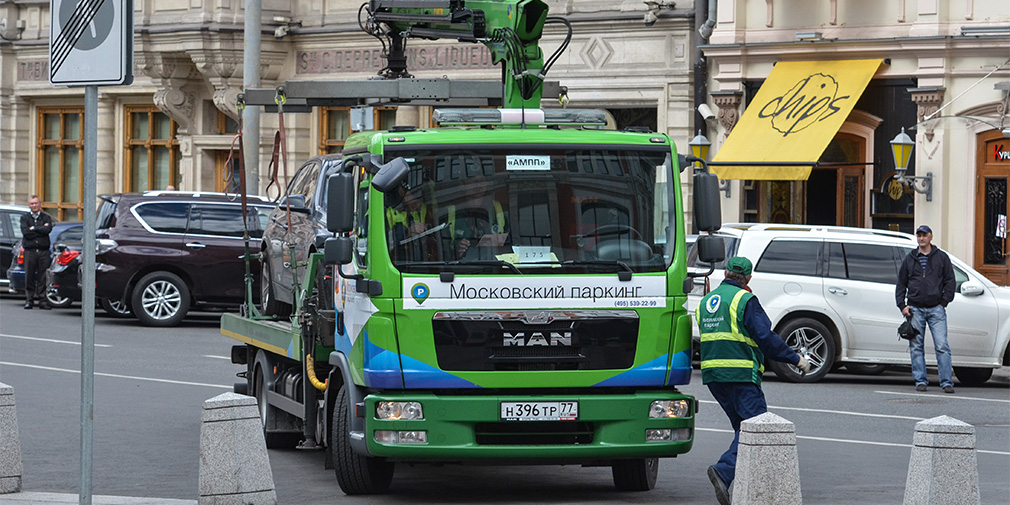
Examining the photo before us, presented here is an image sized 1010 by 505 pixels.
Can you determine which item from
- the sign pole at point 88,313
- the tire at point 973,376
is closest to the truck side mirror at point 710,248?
the sign pole at point 88,313

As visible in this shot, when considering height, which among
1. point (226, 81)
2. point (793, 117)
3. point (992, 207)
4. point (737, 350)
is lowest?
point (737, 350)

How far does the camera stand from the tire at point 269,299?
14.2 metres

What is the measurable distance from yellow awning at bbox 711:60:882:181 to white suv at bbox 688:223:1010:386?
22.7 ft

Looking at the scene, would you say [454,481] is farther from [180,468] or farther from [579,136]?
[579,136]

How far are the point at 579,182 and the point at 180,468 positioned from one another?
3.75m

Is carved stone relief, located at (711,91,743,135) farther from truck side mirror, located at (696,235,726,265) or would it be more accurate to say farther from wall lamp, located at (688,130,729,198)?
truck side mirror, located at (696,235,726,265)

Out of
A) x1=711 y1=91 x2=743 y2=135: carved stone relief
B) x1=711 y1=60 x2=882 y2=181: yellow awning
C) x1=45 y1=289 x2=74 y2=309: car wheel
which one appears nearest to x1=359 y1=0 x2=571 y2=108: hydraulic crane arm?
x1=45 y1=289 x2=74 y2=309: car wheel

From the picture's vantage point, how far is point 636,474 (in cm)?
1091

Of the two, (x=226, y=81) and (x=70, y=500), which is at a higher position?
(x=226, y=81)

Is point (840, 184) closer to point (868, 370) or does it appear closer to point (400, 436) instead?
point (868, 370)

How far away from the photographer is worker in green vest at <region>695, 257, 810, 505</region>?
10.3 meters

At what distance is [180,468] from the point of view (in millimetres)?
11898

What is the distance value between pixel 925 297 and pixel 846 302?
108cm

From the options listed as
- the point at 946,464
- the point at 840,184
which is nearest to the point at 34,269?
the point at 840,184
